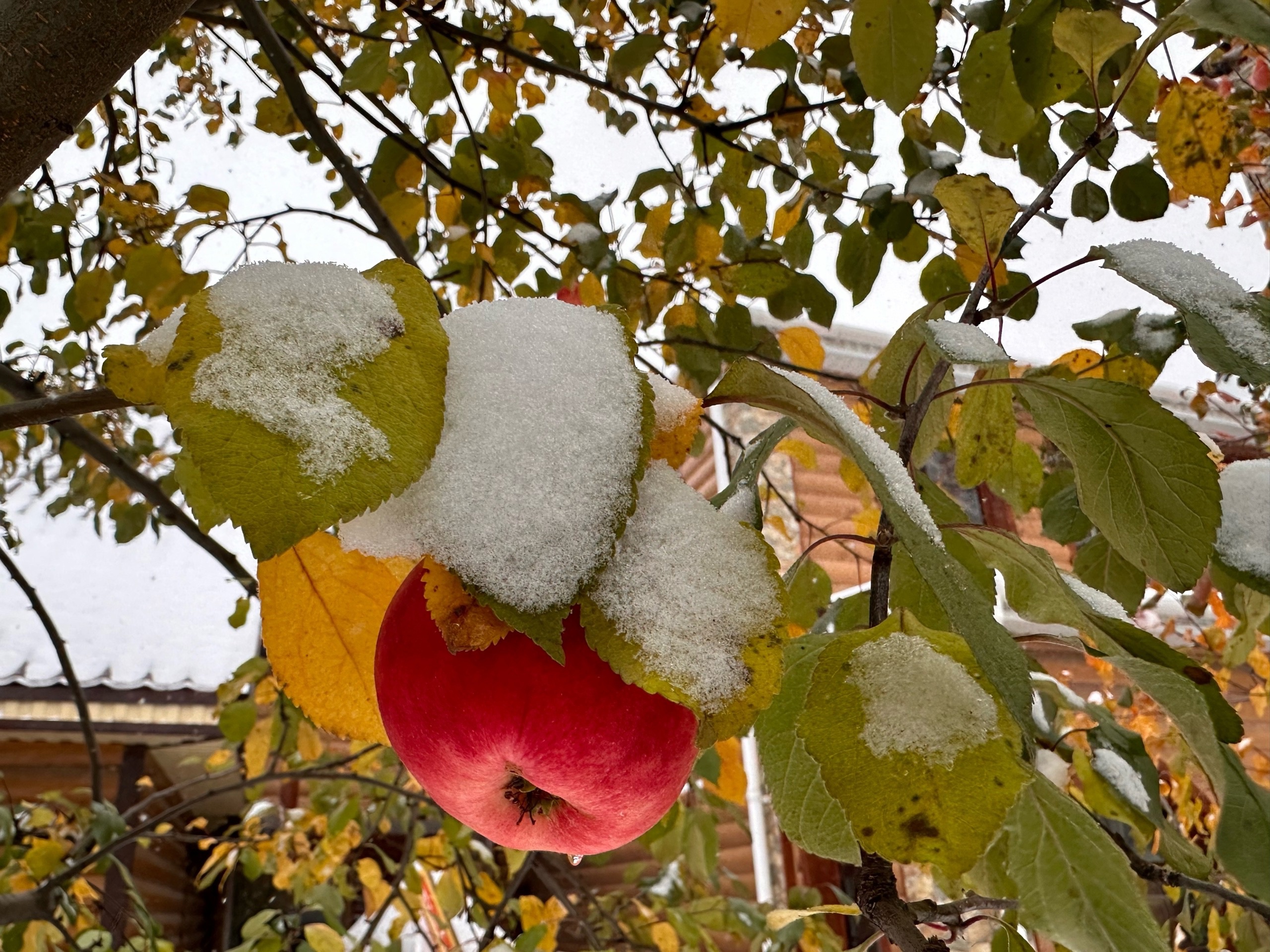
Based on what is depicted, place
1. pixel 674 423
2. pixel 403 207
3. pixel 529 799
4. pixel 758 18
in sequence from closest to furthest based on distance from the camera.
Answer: pixel 674 423 → pixel 529 799 → pixel 758 18 → pixel 403 207

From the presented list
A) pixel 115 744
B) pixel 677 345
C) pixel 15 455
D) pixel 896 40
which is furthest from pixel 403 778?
pixel 115 744

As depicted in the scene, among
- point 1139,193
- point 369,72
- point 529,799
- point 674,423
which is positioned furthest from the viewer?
point 369,72

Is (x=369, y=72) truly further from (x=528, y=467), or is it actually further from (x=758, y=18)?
(x=528, y=467)

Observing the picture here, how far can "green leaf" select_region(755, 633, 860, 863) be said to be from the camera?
421 mm

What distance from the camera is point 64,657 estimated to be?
4.29 feet

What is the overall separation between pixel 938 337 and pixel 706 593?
172 mm

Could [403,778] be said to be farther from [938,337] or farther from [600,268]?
[938,337]

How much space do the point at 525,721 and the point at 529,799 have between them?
0.13 metres

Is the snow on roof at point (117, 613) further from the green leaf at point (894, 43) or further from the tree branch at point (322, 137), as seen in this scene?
the green leaf at point (894, 43)

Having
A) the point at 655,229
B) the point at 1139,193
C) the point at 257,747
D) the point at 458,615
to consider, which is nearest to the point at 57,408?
the point at 458,615

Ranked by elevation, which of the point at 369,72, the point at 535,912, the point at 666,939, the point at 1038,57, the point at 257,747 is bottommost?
the point at 666,939

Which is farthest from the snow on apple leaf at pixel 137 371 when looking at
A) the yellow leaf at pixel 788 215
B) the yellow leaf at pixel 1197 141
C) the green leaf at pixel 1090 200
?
the yellow leaf at pixel 788 215

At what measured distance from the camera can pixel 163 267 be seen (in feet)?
3.51

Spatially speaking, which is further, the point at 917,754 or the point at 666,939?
the point at 666,939
